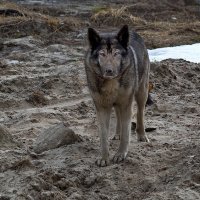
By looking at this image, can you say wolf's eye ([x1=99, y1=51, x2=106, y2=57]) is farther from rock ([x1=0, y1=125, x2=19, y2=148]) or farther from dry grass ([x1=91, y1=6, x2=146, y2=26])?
dry grass ([x1=91, y1=6, x2=146, y2=26])

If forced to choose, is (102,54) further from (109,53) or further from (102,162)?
(102,162)

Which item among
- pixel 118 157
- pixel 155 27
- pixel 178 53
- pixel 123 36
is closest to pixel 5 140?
pixel 118 157

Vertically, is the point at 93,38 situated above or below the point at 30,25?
above

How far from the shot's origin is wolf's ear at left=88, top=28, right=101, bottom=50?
6383 mm

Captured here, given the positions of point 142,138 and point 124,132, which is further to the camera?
point 142,138

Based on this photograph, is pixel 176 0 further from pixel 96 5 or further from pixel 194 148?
→ pixel 194 148

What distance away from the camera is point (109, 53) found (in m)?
6.25

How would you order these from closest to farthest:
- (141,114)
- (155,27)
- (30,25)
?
(141,114), (30,25), (155,27)

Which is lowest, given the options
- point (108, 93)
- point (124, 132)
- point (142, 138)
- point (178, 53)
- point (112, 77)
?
point (178, 53)

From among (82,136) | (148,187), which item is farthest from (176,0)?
(148,187)

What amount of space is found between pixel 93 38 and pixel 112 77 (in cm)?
49

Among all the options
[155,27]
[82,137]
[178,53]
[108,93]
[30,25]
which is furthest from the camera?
[155,27]

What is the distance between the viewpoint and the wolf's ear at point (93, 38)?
6383mm

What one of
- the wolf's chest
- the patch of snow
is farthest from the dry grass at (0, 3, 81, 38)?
the wolf's chest
